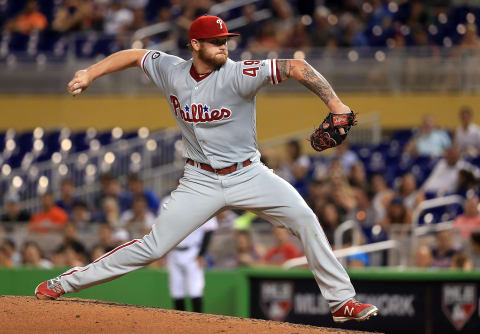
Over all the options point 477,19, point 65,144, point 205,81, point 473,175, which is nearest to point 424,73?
point 477,19

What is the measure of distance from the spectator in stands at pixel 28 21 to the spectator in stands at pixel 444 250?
9666mm

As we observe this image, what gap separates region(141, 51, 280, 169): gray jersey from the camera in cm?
629

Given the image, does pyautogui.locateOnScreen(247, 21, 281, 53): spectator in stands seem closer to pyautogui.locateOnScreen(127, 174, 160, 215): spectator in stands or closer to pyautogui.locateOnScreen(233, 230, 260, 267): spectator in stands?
pyautogui.locateOnScreen(127, 174, 160, 215): spectator in stands

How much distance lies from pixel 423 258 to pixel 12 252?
4833mm

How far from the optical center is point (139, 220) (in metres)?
12.1

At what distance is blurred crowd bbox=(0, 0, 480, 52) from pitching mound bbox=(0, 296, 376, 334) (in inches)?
392

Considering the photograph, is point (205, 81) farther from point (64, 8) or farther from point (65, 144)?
point (64, 8)

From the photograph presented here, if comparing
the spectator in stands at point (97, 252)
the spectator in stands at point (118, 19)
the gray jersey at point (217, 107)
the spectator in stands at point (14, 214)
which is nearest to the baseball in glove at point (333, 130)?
the gray jersey at point (217, 107)

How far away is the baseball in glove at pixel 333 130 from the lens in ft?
19.7

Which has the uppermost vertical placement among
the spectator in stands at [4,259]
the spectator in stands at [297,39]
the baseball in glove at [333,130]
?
the spectator in stands at [297,39]

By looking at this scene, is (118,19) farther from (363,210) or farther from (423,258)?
(423,258)

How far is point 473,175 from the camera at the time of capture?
12523 millimetres

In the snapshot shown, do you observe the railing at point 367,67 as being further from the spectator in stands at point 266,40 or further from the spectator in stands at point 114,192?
the spectator in stands at point 114,192

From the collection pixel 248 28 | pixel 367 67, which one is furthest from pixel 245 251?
pixel 248 28
